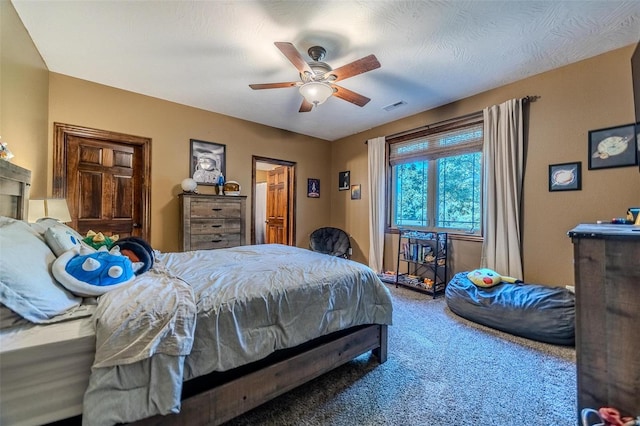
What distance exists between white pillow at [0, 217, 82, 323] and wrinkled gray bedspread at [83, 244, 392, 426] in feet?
0.51

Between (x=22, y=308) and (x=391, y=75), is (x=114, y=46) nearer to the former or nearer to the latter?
(x=22, y=308)

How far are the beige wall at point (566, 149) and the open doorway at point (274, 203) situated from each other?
10.2 ft

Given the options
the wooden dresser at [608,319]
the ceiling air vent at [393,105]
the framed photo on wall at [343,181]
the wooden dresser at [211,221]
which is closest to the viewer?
the wooden dresser at [608,319]

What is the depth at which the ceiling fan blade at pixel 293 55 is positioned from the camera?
1897mm

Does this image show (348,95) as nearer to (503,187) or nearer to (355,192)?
(503,187)

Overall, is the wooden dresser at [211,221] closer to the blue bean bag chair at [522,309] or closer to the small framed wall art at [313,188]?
Result: the small framed wall art at [313,188]

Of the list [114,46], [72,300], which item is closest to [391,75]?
[114,46]

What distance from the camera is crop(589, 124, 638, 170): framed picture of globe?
7.56ft

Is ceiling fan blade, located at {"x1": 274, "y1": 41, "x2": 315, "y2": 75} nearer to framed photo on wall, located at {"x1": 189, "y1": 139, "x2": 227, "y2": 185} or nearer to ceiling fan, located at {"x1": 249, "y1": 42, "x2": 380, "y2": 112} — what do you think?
ceiling fan, located at {"x1": 249, "y1": 42, "x2": 380, "y2": 112}

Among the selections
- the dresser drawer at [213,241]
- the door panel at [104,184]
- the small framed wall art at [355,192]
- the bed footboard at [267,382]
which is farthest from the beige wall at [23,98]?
the small framed wall art at [355,192]

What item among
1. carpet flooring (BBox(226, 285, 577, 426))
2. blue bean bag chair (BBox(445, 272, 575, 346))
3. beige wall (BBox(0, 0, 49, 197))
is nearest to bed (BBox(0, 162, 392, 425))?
carpet flooring (BBox(226, 285, 577, 426))

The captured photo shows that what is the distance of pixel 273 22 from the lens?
205 centimetres

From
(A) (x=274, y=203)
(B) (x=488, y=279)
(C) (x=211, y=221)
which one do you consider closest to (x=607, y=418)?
(B) (x=488, y=279)

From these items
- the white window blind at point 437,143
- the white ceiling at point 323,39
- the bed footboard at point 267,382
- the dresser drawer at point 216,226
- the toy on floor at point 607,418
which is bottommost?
the bed footboard at point 267,382
